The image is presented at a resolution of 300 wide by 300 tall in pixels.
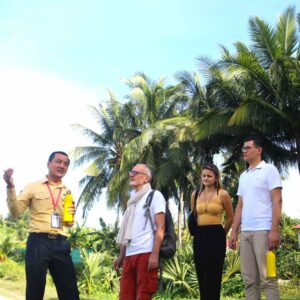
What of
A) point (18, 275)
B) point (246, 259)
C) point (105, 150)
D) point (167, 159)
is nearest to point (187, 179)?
point (167, 159)

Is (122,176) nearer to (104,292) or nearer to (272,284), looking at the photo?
(104,292)

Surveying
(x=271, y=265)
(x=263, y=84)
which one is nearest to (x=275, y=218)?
(x=271, y=265)

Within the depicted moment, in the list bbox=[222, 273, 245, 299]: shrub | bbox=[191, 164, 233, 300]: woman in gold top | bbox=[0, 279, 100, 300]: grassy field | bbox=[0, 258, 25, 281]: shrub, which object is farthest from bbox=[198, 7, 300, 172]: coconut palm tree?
bbox=[191, 164, 233, 300]: woman in gold top

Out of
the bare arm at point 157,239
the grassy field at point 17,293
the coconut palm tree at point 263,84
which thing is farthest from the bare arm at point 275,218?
the coconut palm tree at point 263,84

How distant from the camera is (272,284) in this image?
4.41 metres

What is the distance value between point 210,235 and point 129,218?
2.65ft

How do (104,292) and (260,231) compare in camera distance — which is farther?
(104,292)

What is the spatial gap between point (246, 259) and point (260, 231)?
305mm

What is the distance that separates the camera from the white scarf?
457 centimetres

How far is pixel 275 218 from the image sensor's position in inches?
175

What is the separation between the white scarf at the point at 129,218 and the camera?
4572 millimetres

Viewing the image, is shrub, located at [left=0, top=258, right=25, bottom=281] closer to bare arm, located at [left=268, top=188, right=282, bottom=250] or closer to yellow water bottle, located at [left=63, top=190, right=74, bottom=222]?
yellow water bottle, located at [left=63, top=190, right=74, bottom=222]

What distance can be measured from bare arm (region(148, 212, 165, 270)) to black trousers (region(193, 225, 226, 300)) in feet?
2.03

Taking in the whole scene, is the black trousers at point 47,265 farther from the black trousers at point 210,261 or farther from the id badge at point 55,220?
the black trousers at point 210,261
